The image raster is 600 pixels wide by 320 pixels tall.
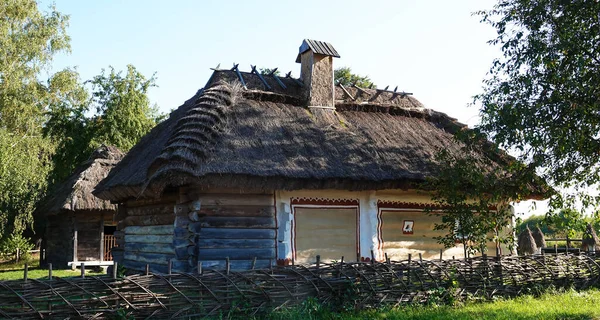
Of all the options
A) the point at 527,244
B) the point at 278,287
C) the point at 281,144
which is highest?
the point at 281,144

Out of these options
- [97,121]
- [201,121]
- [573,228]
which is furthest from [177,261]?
[97,121]

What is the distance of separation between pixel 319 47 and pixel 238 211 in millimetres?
5931

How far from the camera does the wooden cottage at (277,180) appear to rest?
427 inches

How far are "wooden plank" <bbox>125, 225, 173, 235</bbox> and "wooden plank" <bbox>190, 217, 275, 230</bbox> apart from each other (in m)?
1.51

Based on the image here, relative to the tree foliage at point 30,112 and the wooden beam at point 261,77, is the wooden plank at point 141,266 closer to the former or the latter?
the wooden beam at point 261,77

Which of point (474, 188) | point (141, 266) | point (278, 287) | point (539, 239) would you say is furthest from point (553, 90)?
point (539, 239)

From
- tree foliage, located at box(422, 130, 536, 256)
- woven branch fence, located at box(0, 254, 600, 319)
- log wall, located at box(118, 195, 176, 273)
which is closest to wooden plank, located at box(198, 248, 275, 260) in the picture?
log wall, located at box(118, 195, 176, 273)

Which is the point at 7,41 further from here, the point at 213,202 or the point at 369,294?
the point at 369,294

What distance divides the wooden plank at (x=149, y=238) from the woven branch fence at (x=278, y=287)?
4661 millimetres

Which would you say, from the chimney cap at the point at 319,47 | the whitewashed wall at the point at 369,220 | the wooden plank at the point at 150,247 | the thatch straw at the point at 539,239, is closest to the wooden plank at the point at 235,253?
the whitewashed wall at the point at 369,220

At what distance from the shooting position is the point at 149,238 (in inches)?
522

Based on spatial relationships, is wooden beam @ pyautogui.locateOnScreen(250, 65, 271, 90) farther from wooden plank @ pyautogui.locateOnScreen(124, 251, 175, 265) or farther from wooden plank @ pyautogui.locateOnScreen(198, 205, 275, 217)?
wooden plank @ pyautogui.locateOnScreen(124, 251, 175, 265)

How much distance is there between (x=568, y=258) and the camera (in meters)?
11.2

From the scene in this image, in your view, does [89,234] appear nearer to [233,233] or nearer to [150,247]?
[150,247]
